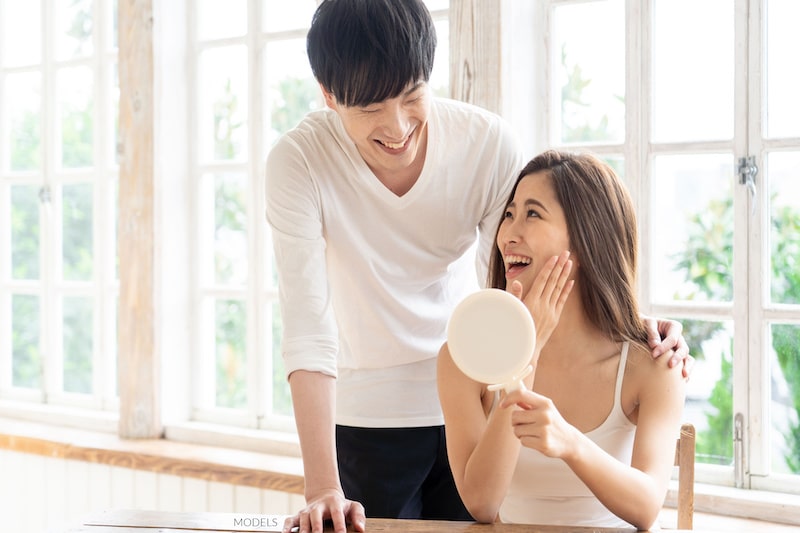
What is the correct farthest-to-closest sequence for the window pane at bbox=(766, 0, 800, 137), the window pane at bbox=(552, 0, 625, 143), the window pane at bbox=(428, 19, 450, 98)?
1. the window pane at bbox=(428, 19, 450, 98)
2. the window pane at bbox=(552, 0, 625, 143)
3. the window pane at bbox=(766, 0, 800, 137)

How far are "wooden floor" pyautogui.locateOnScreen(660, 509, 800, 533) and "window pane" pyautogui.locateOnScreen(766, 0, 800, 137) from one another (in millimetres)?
976

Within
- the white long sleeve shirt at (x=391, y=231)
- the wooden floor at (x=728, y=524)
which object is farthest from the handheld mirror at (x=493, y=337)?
the wooden floor at (x=728, y=524)

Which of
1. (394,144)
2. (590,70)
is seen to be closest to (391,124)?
(394,144)

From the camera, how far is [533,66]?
8.19 ft

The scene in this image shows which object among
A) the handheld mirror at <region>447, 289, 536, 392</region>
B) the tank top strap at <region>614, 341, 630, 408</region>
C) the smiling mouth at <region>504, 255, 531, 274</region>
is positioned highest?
the smiling mouth at <region>504, 255, 531, 274</region>

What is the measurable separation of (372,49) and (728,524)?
1.47 metres

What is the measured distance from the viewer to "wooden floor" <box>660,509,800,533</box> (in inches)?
81.5

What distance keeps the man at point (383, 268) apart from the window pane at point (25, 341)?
2207 mm

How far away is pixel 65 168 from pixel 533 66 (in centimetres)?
199

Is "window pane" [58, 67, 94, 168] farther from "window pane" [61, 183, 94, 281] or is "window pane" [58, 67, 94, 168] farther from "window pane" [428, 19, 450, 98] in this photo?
"window pane" [428, 19, 450, 98]

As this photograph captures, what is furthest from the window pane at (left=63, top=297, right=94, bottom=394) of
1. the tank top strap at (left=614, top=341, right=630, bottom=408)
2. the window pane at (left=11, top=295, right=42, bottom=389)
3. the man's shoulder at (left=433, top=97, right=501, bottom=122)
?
the tank top strap at (left=614, top=341, right=630, bottom=408)

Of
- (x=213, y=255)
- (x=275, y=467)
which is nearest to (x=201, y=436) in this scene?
(x=275, y=467)

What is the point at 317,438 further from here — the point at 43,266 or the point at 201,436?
the point at 43,266

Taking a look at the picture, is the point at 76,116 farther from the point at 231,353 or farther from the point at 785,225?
the point at 785,225
